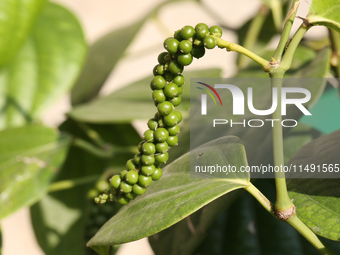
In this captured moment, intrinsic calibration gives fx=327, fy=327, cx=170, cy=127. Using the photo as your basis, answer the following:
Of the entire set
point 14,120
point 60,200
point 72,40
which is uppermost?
point 72,40

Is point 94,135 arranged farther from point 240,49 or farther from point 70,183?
point 240,49

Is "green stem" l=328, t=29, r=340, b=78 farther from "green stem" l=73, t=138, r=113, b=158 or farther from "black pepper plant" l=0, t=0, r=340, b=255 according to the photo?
"green stem" l=73, t=138, r=113, b=158

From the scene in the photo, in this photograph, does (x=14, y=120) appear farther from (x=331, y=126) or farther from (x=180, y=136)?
(x=331, y=126)

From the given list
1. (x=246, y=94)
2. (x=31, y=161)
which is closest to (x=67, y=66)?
(x=31, y=161)

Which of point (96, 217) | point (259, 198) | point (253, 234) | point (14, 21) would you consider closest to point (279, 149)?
point (259, 198)

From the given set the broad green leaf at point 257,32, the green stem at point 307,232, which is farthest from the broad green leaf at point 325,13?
the broad green leaf at point 257,32

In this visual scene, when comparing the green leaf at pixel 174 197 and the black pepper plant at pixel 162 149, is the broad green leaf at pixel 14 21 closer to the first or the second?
the black pepper plant at pixel 162 149
